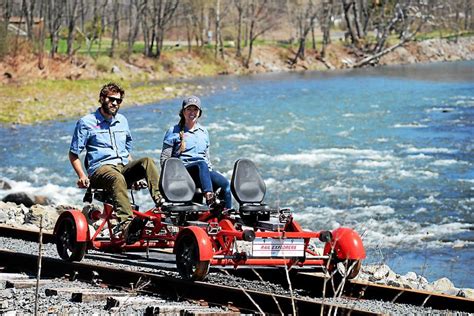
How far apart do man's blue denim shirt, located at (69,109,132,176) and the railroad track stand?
111 centimetres

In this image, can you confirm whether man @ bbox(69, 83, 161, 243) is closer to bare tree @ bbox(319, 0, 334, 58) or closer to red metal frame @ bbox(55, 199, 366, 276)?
red metal frame @ bbox(55, 199, 366, 276)

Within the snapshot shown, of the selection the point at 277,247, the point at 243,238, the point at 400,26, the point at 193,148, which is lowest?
the point at 277,247

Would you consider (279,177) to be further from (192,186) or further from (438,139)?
(192,186)

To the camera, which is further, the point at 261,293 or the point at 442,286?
the point at 442,286

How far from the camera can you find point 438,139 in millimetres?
29547

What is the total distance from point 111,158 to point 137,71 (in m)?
53.2

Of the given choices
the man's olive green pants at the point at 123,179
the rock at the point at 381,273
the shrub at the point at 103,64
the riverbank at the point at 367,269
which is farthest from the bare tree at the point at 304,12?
the man's olive green pants at the point at 123,179

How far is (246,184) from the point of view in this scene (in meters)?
9.98

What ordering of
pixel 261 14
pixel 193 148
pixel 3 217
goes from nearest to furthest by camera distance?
pixel 193 148 < pixel 3 217 < pixel 261 14

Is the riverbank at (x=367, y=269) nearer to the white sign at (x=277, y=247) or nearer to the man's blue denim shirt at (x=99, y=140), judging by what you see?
the man's blue denim shirt at (x=99, y=140)

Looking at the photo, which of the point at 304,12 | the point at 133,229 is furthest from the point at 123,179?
the point at 304,12

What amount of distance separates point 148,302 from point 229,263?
1.18 m

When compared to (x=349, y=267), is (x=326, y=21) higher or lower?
higher

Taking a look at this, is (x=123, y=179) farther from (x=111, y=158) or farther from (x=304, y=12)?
(x=304, y=12)
